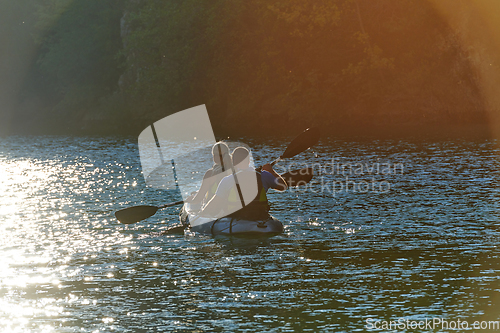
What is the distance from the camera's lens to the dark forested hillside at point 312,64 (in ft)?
135

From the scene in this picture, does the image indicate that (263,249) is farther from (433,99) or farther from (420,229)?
(433,99)

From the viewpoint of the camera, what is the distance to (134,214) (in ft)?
43.8

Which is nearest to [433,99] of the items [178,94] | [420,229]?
[178,94]

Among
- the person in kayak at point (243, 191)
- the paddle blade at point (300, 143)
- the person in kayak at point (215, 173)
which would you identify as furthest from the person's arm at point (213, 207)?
the paddle blade at point (300, 143)

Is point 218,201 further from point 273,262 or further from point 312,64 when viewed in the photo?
point 312,64

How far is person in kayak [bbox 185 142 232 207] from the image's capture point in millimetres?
12000

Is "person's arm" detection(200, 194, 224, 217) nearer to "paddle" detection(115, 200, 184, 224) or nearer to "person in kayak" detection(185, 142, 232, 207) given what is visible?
"person in kayak" detection(185, 142, 232, 207)

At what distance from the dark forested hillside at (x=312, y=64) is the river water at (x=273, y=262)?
20718 mm

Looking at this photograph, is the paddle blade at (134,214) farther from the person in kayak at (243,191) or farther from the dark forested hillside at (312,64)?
the dark forested hillside at (312,64)

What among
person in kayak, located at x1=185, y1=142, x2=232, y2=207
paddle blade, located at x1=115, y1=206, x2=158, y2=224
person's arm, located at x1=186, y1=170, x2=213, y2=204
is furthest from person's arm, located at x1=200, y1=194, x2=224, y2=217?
paddle blade, located at x1=115, y1=206, x2=158, y2=224

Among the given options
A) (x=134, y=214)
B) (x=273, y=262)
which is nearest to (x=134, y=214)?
(x=134, y=214)

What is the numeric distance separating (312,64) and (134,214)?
32.4 m

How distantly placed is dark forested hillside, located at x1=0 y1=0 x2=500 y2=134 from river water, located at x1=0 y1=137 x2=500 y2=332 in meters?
20.7

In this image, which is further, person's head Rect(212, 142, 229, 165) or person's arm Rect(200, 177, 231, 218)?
person's head Rect(212, 142, 229, 165)
